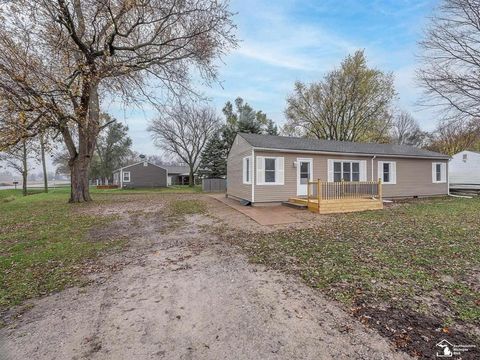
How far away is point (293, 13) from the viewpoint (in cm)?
1046

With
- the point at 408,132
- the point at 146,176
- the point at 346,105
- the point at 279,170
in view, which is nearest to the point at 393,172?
the point at 279,170

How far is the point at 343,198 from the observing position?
11.2 meters

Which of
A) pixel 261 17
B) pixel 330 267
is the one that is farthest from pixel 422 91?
pixel 330 267

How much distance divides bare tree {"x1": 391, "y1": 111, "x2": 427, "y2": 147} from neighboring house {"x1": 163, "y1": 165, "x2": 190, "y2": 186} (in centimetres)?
3325

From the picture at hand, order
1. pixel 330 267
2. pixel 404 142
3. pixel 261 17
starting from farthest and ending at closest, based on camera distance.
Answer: pixel 404 142, pixel 261 17, pixel 330 267

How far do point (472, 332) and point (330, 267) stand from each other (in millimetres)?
2039

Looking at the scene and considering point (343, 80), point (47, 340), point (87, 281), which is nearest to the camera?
point (47, 340)

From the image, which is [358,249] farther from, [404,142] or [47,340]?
[404,142]

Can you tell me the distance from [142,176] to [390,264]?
35.8m

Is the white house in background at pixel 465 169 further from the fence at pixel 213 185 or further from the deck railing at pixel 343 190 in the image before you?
the fence at pixel 213 185

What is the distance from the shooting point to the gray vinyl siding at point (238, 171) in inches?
511

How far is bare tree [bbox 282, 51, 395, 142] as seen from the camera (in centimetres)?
2508

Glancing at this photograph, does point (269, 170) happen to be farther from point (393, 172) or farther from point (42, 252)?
point (42, 252)

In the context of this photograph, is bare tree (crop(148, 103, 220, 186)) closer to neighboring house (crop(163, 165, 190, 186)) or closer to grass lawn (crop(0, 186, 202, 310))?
neighboring house (crop(163, 165, 190, 186))
